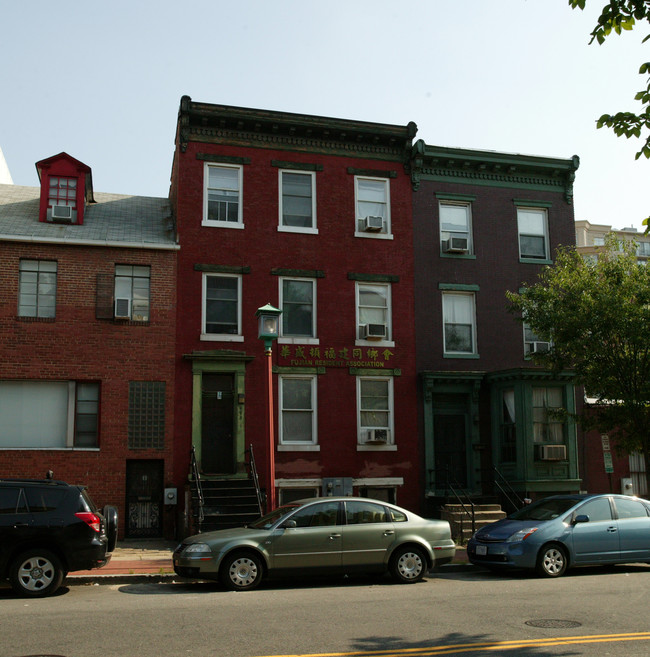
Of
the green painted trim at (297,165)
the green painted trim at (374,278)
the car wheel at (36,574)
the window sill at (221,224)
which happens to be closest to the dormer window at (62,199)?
the window sill at (221,224)

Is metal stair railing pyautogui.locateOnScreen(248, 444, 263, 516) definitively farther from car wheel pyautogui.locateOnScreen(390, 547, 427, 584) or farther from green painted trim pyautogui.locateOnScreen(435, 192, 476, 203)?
green painted trim pyautogui.locateOnScreen(435, 192, 476, 203)

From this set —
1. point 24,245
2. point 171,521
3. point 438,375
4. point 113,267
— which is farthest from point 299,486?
point 24,245

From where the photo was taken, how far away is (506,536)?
14.4 meters

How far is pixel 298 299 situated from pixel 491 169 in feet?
23.6

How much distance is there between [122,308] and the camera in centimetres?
2005

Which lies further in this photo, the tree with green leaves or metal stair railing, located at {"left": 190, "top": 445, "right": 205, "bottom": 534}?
the tree with green leaves

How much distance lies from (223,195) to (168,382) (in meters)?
5.34

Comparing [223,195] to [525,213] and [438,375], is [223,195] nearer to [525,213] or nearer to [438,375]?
[438,375]

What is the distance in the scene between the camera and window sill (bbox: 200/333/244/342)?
20.8m

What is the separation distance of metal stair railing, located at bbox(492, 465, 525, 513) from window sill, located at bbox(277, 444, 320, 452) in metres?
5.01

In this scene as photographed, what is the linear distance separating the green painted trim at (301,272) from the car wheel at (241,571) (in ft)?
33.7

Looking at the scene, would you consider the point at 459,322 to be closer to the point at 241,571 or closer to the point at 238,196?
the point at 238,196

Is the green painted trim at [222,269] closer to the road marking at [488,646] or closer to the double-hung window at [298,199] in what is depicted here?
the double-hung window at [298,199]

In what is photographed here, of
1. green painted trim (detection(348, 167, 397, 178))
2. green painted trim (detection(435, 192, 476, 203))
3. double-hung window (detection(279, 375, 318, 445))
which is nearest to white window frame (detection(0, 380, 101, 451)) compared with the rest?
double-hung window (detection(279, 375, 318, 445))
